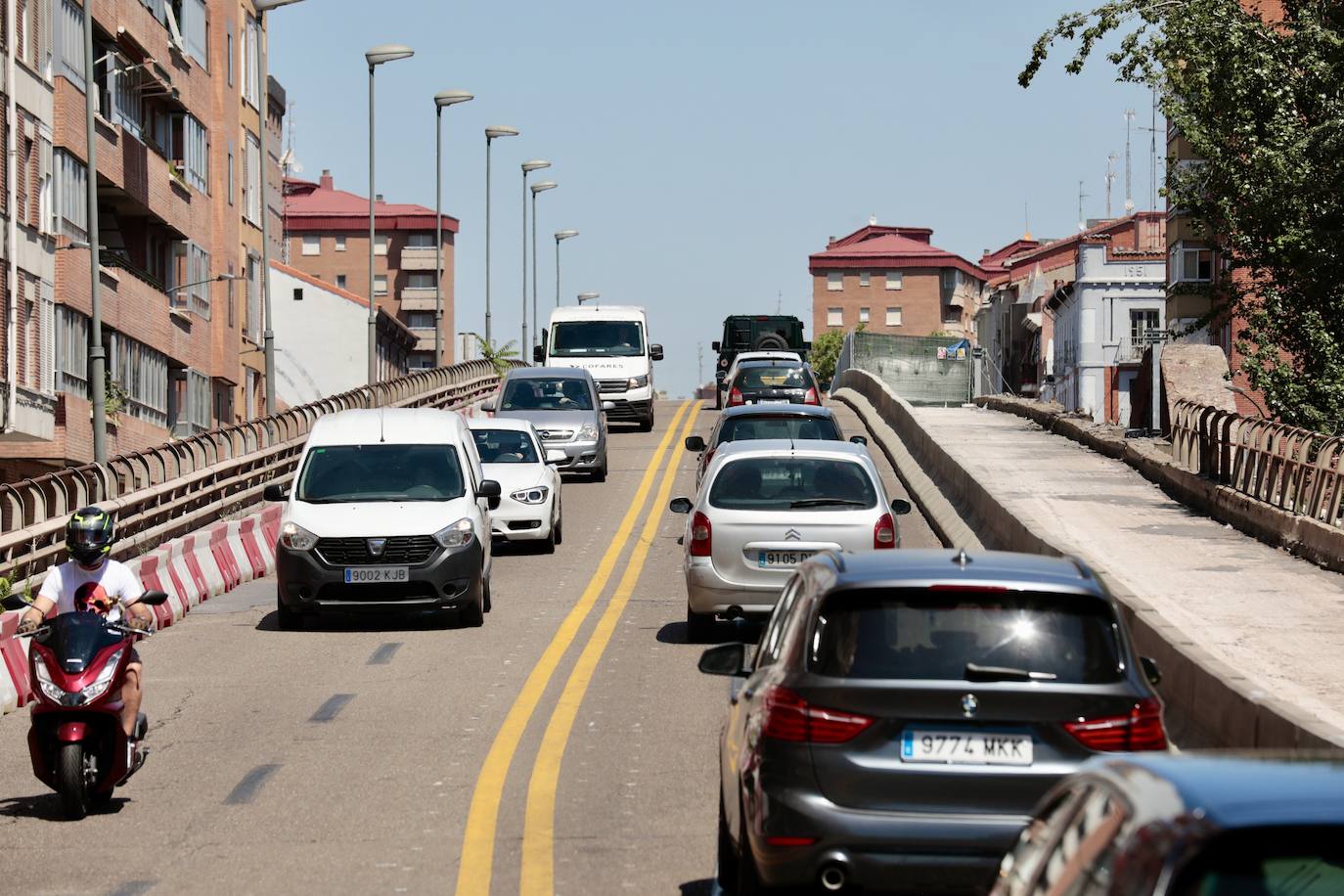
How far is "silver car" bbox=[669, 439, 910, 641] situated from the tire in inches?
279

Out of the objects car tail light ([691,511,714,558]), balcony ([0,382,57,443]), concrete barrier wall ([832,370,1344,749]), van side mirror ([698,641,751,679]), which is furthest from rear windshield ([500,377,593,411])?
van side mirror ([698,641,751,679])

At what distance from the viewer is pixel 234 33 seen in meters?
63.5

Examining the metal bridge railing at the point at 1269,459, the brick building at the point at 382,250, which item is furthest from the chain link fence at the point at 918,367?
the brick building at the point at 382,250

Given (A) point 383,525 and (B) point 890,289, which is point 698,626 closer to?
(A) point 383,525

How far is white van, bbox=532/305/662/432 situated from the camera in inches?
1805

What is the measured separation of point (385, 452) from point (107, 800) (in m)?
9.45

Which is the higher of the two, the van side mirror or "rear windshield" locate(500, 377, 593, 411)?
"rear windshield" locate(500, 377, 593, 411)

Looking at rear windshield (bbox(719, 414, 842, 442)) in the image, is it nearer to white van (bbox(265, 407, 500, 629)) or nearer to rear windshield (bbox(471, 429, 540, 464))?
rear windshield (bbox(471, 429, 540, 464))

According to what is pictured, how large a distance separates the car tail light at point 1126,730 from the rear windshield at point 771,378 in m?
34.1

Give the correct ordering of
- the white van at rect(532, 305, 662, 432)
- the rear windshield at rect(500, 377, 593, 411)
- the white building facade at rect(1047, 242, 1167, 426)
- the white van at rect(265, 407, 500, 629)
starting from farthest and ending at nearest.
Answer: the white building facade at rect(1047, 242, 1167, 426) → the white van at rect(532, 305, 662, 432) → the rear windshield at rect(500, 377, 593, 411) → the white van at rect(265, 407, 500, 629)

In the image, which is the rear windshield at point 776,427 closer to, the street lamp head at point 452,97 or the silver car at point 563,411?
the silver car at point 563,411

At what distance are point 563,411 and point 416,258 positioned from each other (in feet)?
347

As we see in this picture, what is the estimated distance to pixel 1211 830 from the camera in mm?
3494

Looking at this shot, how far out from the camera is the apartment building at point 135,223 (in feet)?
129
